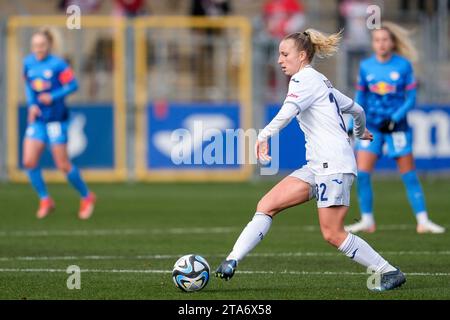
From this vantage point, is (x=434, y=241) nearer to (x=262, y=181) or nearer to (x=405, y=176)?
(x=405, y=176)

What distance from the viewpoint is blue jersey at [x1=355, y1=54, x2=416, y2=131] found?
14.1 metres

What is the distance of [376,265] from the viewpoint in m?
9.00

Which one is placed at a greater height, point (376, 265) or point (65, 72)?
point (65, 72)

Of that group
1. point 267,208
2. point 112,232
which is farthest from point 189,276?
point 112,232

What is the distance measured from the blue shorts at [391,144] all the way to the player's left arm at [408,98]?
0.22 metres

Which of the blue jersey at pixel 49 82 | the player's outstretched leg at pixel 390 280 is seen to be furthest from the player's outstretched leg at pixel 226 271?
the blue jersey at pixel 49 82

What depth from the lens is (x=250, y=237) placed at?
9.02m

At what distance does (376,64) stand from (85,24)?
1057 cm

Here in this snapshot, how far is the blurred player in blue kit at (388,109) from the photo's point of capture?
46.2ft

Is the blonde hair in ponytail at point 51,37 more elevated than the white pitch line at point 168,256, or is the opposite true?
the blonde hair in ponytail at point 51,37

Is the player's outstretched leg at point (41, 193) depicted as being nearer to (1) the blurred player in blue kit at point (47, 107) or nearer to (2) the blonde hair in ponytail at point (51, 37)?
(1) the blurred player in blue kit at point (47, 107)

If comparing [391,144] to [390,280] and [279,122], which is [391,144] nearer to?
[390,280]

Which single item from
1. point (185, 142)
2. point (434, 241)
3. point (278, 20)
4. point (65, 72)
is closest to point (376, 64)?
point (434, 241)

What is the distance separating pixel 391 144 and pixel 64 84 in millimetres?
4609
